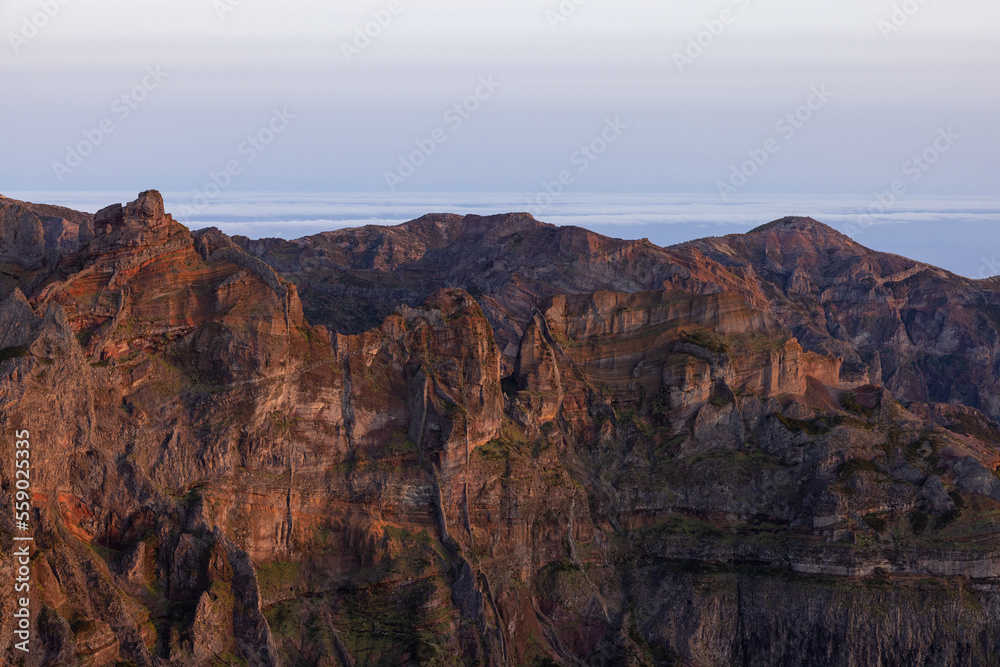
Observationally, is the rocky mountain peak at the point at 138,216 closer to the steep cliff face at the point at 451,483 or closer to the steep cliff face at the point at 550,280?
the steep cliff face at the point at 451,483

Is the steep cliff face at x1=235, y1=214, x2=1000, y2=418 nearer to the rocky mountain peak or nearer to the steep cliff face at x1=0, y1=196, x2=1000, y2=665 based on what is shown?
the steep cliff face at x1=0, y1=196, x2=1000, y2=665

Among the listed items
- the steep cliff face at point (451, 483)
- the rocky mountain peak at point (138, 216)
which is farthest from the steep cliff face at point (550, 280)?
the rocky mountain peak at point (138, 216)

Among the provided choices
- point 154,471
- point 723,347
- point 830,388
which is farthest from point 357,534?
point 830,388

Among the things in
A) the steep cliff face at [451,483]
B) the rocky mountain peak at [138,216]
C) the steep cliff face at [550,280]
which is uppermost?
the steep cliff face at [550,280]

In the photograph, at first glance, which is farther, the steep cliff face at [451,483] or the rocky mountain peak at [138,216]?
the rocky mountain peak at [138,216]

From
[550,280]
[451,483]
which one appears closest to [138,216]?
[451,483]

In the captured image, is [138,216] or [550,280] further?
[550,280]

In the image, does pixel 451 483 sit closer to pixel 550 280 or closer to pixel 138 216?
pixel 138 216

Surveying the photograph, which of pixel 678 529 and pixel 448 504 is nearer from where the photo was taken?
pixel 448 504

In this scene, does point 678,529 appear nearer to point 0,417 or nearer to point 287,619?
point 287,619
